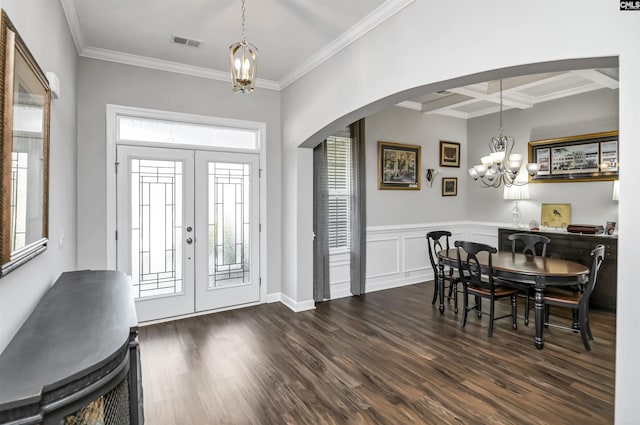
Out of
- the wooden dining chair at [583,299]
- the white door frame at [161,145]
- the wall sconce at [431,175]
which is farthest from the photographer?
the wall sconce at [431,175]

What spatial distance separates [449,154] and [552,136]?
162 centimetres

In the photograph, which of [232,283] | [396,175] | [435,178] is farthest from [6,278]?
[435,178]

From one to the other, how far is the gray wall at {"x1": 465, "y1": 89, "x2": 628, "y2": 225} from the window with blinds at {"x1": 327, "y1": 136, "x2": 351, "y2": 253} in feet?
9.28

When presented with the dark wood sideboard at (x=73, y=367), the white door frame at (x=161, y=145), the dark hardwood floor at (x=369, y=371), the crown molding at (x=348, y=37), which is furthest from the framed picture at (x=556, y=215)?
the dark wood sideboard at (x=73, y=367)

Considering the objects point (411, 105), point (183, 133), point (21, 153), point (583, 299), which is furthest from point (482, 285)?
point (21, 153)

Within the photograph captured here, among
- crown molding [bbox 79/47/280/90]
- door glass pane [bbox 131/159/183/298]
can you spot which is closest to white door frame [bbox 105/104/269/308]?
door glass pane [bbox 131/159/183/298]

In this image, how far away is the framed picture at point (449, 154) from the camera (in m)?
6.33

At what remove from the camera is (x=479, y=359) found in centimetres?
314

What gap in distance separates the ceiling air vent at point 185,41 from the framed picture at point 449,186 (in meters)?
4.72

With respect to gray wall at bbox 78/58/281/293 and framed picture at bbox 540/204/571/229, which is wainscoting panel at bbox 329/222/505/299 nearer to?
framed picture at bbox 540/204/571/229

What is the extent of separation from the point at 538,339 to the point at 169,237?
4180 millimetres

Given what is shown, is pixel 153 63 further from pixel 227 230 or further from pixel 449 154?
pixel 449 154

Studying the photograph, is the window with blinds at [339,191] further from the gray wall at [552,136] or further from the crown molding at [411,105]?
the gray wall at [552,136]

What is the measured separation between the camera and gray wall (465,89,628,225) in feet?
15.7
